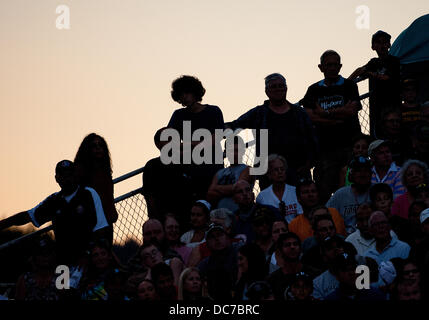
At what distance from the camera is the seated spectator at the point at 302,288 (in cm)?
820

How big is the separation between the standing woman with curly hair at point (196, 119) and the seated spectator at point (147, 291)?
205cm

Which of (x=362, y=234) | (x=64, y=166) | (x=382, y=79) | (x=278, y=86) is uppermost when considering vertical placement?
(x=382, y=79)

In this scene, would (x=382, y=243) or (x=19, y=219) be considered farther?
(x=19, y=219)

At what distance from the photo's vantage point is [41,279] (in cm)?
925

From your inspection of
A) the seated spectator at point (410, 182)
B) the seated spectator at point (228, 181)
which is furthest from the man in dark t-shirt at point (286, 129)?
the seated spectator at point (410, 182)

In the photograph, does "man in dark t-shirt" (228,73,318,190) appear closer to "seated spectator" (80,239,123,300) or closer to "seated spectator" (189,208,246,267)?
"seated spectator" (189,208,246,267)

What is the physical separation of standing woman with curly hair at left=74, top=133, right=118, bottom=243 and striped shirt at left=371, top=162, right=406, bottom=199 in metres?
2.93

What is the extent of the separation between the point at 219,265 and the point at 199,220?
1.04 m

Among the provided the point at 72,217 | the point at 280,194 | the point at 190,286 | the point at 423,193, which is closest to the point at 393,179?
the point at 423,193

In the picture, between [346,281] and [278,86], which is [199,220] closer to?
[278,86]

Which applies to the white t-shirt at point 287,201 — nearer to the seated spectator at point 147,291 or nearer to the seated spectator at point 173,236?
the seated spectator at point 173,236
